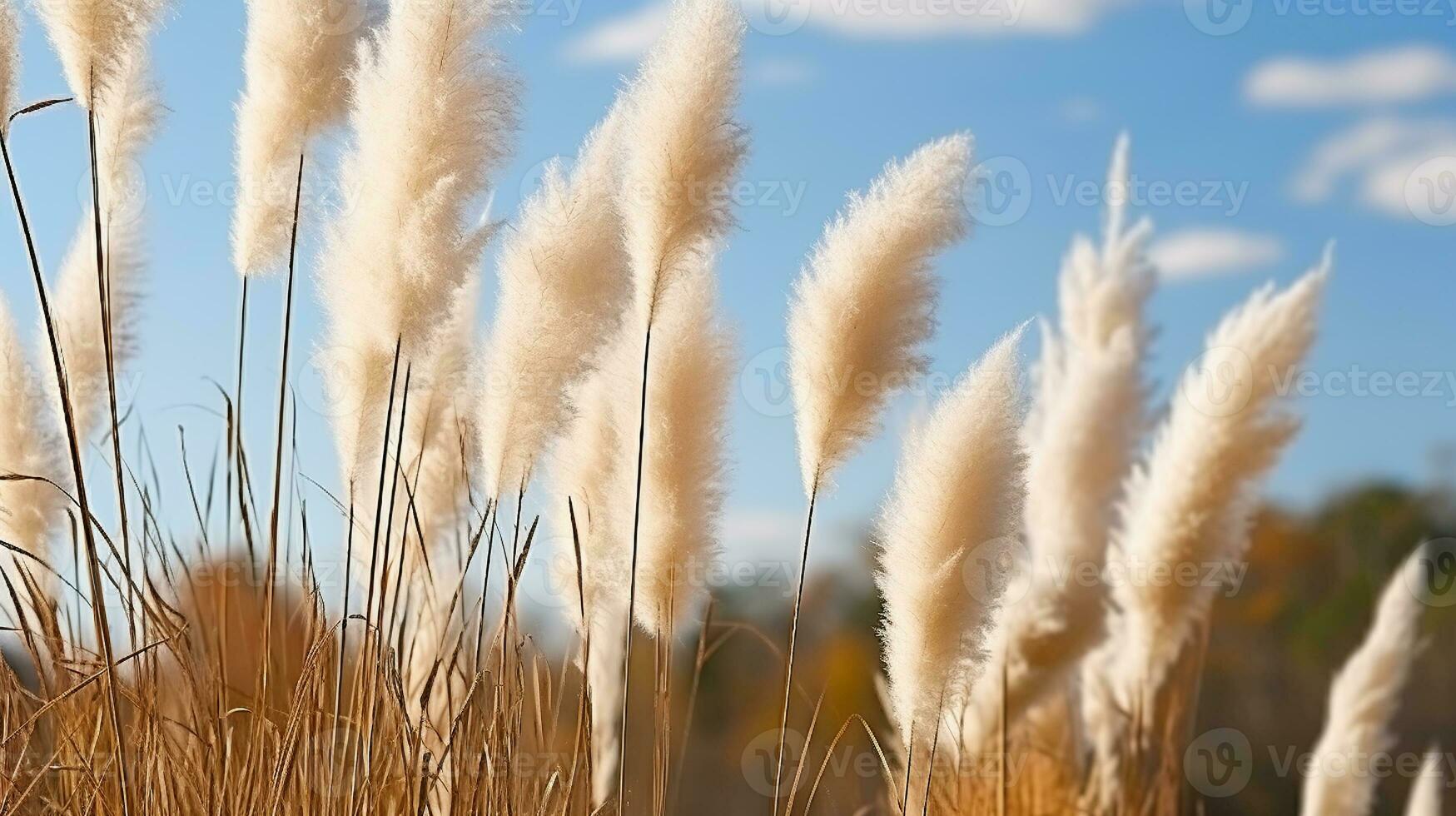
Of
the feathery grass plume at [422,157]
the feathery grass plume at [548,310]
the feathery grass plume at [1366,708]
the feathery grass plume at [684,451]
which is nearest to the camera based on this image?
the feathery grass plume at [422,157]

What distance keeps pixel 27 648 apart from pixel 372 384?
71 cm

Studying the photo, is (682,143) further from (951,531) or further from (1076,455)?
(1076,455)

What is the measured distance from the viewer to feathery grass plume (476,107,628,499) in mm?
1866

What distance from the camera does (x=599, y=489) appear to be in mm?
2191

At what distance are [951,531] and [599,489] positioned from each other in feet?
2.06

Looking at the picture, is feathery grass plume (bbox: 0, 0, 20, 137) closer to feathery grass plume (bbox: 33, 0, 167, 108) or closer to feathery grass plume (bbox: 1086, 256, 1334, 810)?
feathery grass plume (bbox: 33, 0, 167, 108)

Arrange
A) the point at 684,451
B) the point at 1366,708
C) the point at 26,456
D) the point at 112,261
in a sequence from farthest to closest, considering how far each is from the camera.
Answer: the point at 1366,708 → the point at 112,261 → the point at 26,456 → the point at 684,451

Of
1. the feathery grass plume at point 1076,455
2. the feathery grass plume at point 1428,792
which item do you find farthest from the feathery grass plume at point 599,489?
the feathery grass plume at point 1428,792

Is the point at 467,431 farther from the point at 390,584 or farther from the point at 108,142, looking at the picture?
the point at 108,142

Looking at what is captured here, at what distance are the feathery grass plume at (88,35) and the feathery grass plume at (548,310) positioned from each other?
556 mm

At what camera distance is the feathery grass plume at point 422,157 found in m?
1.77

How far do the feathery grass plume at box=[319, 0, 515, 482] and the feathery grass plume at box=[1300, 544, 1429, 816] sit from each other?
2865 mm

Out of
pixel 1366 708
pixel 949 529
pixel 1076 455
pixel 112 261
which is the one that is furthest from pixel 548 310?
pixel 1366 708

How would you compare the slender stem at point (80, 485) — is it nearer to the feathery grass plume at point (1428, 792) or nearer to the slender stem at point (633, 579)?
the slender stem at point (633, 579)
